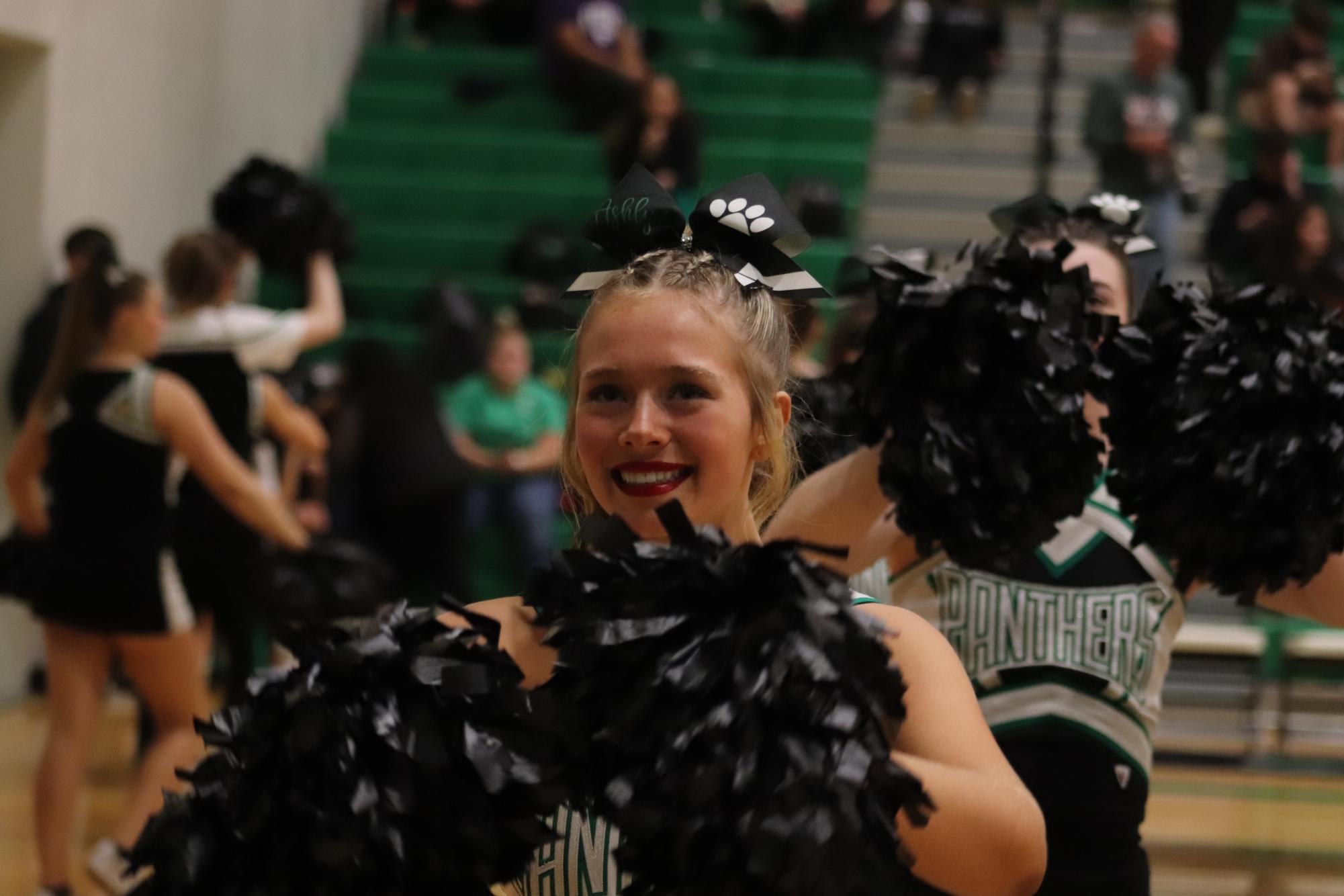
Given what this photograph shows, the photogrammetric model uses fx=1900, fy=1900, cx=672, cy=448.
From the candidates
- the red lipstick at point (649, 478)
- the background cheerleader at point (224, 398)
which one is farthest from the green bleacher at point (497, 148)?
the red lipstick at point (649, 478)

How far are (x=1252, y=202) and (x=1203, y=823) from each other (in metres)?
3.63

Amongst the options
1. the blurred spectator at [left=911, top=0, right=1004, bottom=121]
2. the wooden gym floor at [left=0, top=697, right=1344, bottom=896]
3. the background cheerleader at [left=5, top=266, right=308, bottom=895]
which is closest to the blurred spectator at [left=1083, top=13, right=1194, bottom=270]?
the blurred spectator at [left=911, top=0, right=1004, bottom=121]

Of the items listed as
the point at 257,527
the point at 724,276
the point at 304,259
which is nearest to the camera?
the point at 724,276

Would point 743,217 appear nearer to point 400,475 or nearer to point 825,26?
point 400,475

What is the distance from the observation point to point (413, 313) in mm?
9164

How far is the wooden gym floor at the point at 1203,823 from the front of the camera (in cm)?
482

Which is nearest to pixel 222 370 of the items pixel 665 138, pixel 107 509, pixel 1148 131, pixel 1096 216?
pixel 107 509

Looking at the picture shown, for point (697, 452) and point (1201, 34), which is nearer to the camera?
point (697, 452)

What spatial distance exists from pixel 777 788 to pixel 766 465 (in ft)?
2.14

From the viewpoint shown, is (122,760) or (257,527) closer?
(257,527)

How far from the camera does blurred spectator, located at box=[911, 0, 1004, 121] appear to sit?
995cm

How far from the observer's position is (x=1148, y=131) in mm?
7938

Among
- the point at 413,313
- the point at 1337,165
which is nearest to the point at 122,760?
the point at 413,313

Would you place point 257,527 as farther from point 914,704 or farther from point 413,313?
point 413,313
